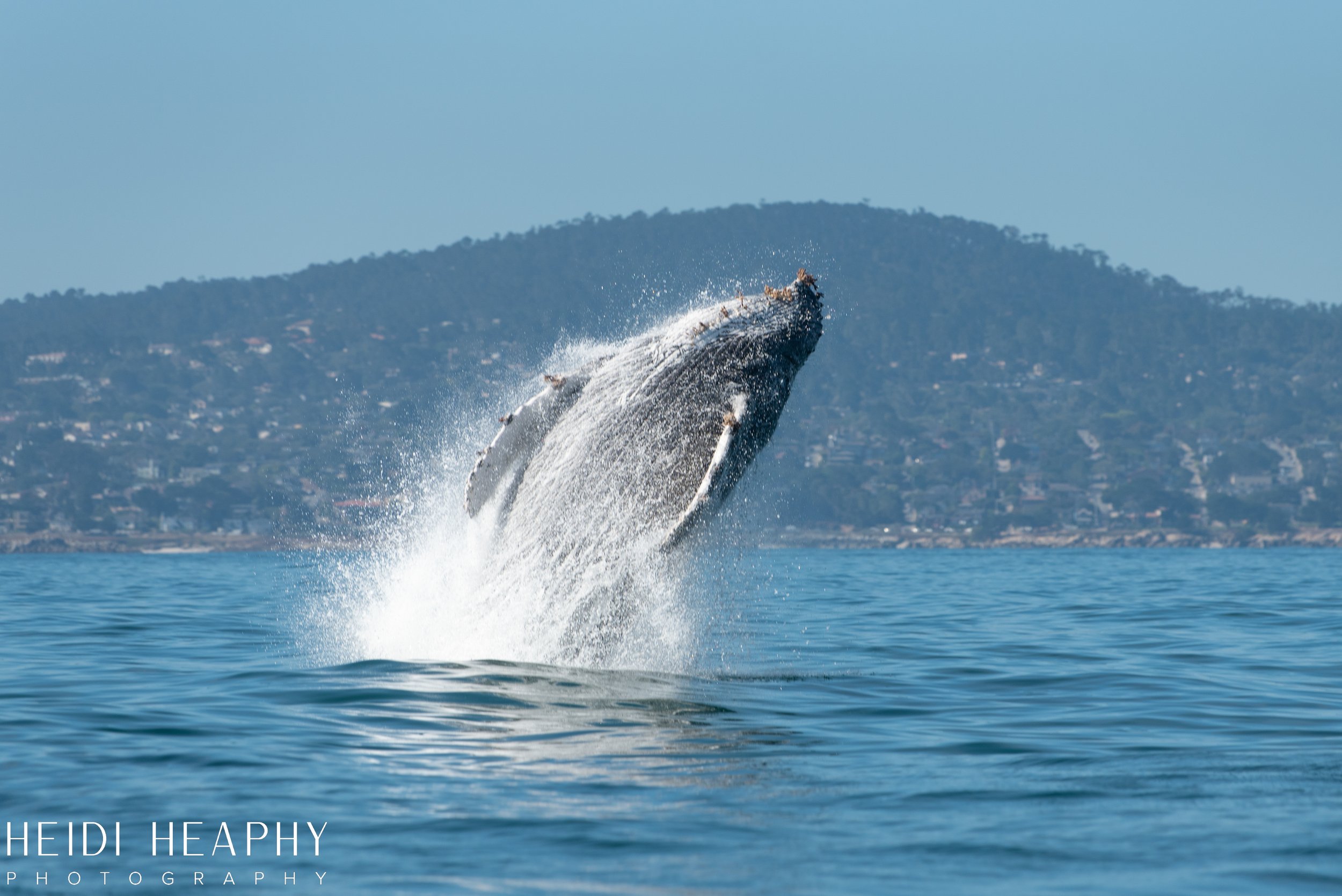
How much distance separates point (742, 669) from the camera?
14.5 m

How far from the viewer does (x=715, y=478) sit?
10852 mm

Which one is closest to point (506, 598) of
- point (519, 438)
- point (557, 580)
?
point (557, 580)

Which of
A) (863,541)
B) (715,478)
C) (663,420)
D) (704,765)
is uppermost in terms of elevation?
(863,541)

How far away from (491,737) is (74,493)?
12971cm

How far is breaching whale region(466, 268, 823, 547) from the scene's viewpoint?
440 inches

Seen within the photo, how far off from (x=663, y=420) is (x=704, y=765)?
3.25 meters

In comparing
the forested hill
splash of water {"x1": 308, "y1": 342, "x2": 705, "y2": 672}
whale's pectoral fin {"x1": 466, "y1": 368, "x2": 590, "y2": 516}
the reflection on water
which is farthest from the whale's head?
the forested hill

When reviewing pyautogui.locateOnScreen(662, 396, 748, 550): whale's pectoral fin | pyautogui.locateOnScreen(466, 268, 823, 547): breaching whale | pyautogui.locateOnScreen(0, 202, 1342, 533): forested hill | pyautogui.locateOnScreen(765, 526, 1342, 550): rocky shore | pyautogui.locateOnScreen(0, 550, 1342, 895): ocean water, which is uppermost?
pyautogui.locateOnScreen(0, 202, 1342, 533): forested hill

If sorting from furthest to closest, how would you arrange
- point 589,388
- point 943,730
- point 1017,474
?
point 1017,474 → point 589,388 → point 943,730

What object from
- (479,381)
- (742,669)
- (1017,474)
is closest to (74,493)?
(479,381)

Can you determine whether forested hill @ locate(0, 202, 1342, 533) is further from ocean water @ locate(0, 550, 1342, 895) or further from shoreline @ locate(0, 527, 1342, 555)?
ocean water @ locate(0, 550, 1342, 895)

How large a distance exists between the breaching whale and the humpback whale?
12 millimetres

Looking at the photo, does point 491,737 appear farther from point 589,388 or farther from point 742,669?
point 742,669

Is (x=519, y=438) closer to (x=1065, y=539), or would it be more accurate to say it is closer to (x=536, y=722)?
(x=536, y=722)
